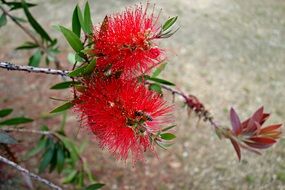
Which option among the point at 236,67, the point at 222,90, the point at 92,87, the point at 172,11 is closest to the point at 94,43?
the point at 92,87

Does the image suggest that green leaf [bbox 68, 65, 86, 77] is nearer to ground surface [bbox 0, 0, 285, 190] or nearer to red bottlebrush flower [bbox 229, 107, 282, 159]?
red bottlebrush flower [bbox 229, 107, 282, 159]

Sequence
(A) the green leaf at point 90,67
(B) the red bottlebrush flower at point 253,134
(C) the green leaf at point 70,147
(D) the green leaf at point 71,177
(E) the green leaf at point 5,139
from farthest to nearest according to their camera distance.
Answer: (D) the green leaf at point 71,177 < (C) the green leaf at point 70,147 < (B) the red bottlebrush flower at point 253,134 < (E) the green leaf at point 5,139 < (A) the green leaf at point 90,67

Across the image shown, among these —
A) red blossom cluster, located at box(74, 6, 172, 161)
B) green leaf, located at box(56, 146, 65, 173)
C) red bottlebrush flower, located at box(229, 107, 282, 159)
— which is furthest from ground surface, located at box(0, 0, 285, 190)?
red blossom cluster, located at box(74, 6, 172, 161)

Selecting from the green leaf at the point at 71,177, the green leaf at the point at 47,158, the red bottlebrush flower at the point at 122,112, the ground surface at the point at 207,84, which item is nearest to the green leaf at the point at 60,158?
the green leaf at the point at 47,158

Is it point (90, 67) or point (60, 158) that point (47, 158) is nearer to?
point (60, 158)

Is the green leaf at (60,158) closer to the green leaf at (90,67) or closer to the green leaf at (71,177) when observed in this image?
the green leaf at (71,177)

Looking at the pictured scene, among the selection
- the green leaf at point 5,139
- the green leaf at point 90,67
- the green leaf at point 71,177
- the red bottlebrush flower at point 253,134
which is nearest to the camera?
the green leaf at point 90,67

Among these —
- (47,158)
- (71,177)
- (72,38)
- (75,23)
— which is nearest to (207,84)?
(71,177)
